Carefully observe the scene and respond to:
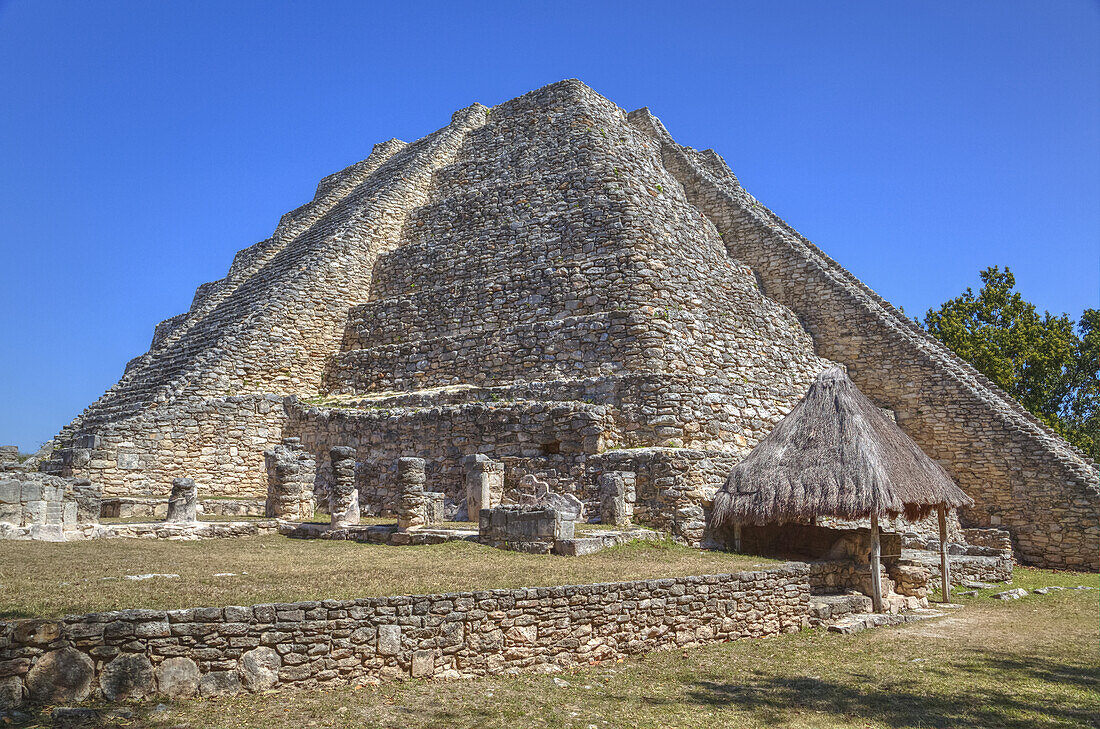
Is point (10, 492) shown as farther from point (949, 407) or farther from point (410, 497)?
point (949, 407)

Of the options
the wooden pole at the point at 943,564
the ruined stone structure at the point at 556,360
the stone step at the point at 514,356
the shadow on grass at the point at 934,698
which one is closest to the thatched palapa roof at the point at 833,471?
the wooden pole at the point at 943,564

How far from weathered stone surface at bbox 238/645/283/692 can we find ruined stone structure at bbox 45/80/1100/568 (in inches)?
275

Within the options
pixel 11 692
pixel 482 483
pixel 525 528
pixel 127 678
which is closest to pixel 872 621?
pixel 525 528

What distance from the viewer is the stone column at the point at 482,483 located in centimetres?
1213

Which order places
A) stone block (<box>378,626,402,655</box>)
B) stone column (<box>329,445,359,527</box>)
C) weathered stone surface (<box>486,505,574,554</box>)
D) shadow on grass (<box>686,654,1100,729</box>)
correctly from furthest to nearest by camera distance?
stone column (<box>329,445,359,527</box>) < weathered stone surface (<box>486,505,574,554</box>) < stone block (<box>378,626,402,655</box>) < shadow on grass (<box>686,654,1100,729</box>)

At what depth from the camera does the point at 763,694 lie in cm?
618

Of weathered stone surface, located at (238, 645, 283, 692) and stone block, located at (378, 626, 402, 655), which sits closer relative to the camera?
weathered stone surface, located at (238, 645, 283, 692)

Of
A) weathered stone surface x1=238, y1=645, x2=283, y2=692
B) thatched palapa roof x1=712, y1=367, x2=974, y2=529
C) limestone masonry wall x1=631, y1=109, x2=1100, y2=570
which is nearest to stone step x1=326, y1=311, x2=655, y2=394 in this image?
thatched palapa roof x1=712, y1=367, x2=974, y2=529

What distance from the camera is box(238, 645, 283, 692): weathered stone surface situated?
5.26m

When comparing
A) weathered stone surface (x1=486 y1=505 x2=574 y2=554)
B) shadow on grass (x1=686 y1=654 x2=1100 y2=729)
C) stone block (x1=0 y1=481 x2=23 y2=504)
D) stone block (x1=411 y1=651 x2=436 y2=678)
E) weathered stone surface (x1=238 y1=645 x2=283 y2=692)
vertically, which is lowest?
shadow on grass (x1=686 y1=654 x2=1100 y2=729)

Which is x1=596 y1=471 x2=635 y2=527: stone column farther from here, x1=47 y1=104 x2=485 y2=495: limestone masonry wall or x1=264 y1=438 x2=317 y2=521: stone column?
x1=47 y1=104 x2=485 y2=495: limestone masonry wall

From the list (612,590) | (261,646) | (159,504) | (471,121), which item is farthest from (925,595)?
(471,121)

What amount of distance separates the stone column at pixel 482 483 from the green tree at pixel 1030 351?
58.8ft

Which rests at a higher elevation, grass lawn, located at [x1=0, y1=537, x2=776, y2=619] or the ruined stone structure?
the ruined stone structure
